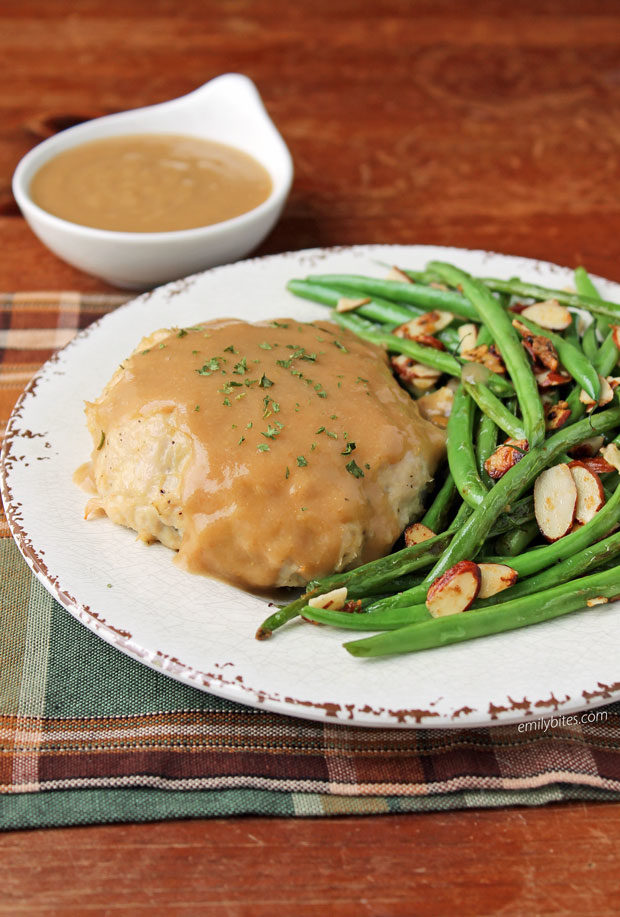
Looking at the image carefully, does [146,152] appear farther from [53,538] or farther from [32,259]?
[53,538]

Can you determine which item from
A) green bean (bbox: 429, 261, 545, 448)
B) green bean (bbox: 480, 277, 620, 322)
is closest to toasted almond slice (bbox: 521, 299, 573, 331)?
green bean (bbox: 480, 277, 620, 322)

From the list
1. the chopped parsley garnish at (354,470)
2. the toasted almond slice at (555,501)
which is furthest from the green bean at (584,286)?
the chopped parsley garnish at (354,470)

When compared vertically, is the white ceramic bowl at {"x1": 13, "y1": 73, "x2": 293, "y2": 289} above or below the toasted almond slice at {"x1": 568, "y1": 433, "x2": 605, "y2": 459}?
below

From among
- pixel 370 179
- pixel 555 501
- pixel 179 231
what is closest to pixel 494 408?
pixel 555 501

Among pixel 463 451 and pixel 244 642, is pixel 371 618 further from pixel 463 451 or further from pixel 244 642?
pixel 463 451

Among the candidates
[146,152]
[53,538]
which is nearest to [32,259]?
[146,152]

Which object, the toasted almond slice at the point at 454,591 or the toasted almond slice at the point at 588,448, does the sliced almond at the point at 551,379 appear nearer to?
the toasted almond slice at the point at 588,448

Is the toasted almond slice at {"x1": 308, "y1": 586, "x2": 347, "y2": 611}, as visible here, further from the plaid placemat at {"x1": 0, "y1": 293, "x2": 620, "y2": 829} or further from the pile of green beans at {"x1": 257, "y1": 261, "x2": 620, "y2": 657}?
the plaid placemat at {"x1": 0, "y1": 293, "x2": 620, "y2": 829}
